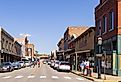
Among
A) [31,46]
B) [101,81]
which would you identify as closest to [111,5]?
[101,81]

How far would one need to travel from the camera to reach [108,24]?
132 feet

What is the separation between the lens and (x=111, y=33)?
38312 mm

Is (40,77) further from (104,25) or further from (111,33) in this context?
(104,25)

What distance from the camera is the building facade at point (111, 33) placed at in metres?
35.8

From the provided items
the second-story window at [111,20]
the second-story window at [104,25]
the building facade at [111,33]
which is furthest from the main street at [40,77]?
the second-story window at [104,25]

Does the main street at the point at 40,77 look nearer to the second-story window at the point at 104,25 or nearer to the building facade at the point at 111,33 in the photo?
the building facade at the point at 111,33

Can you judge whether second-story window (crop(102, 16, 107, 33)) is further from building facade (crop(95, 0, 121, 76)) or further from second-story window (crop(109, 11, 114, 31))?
second-story window (crop(109, 11, 114, 31))

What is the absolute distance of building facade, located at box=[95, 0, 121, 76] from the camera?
35.8 metres

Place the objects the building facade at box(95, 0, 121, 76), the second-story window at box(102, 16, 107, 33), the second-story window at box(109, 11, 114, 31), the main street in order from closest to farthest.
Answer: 1. the main street
2. the building facade at box(95, 0, 121, 76)
3. the second-story window at box(109, 11, 114, 31)
4. the second-story window at box(102, 16, 107, 33)

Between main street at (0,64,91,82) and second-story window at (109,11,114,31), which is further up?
second-story window at (109,11,114,31)

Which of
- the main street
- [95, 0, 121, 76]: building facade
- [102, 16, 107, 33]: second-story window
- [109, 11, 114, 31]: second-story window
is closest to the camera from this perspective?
the main street

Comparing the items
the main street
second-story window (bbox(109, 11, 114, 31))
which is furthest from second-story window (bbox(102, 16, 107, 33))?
the main street

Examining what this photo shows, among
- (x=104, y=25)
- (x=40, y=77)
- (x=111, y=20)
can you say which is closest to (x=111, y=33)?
(x=111, y=20)

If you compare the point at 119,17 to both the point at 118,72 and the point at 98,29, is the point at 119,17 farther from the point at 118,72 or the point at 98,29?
the point at 98,29
